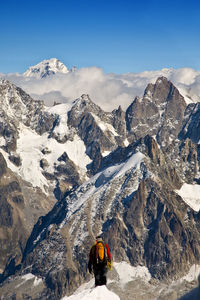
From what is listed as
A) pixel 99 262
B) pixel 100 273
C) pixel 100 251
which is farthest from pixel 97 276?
pixel 100 251

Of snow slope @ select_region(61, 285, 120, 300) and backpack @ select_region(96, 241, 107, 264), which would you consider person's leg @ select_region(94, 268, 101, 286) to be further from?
snow slope @ select_region(61, 285, 120, 300)

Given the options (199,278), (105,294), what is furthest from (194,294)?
(105,294)

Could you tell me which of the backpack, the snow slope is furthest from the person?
the snow slope

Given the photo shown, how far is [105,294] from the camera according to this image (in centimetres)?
7412

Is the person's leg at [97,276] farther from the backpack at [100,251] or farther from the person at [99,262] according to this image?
the backpack at [100,251]

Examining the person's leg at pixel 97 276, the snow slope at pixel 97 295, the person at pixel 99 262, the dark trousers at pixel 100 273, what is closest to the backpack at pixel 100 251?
the person at pixel 99 262

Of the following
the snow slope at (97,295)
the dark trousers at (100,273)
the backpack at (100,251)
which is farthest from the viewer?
the dark trousers at (100,273)

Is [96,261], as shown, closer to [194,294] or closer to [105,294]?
[105,294]

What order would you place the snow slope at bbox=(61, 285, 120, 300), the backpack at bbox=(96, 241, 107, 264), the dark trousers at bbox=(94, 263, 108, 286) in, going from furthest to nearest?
the dark trousers at bbox=(94, 263, 108, 286)
the backpack at bbox=(96, 241, 107, 264)
the snow slope at bbox=(61, 285, 120, 300)

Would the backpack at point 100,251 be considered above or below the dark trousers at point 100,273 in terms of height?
above

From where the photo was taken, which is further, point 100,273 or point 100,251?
point 100,273

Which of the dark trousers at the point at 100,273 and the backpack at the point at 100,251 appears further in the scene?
the dark trousers at the point at 100,273

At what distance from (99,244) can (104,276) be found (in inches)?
147

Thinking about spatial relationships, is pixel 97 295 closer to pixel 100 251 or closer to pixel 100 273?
pixel 100 273
